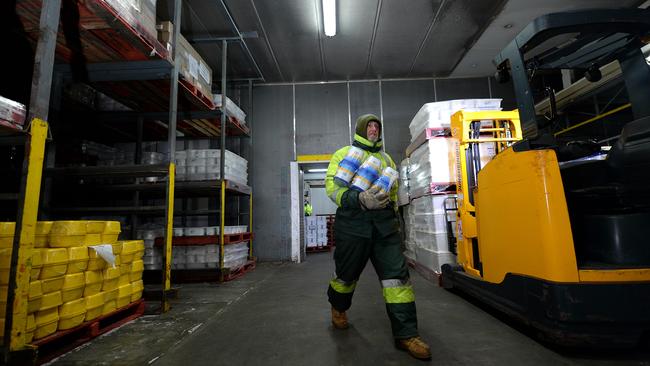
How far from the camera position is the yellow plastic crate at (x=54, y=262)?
7.97 feet

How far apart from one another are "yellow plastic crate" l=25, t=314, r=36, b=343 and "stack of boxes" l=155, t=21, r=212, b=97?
3.42 m

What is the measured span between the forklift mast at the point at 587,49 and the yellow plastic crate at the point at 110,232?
4060 millimetres

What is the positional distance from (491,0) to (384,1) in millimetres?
2091

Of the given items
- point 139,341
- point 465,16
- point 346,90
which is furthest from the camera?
point 346,90

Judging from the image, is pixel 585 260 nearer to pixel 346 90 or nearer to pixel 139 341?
pixel 139 341

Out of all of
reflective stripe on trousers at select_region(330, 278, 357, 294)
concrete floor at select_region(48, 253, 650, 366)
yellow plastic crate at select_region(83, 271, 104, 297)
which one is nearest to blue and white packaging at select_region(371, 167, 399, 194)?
reflective stripe on trousers at select_region(330, 278, 357, 294)

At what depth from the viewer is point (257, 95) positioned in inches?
352

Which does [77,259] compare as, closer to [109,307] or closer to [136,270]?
[109,307]

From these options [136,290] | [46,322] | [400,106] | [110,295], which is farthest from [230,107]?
[46,322]

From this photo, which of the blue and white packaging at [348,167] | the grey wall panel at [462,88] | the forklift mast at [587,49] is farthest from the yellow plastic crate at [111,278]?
the grey wall panel at [462,88]

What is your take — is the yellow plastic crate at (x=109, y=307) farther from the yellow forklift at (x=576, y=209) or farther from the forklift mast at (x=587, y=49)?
the forklift mast at (x=587, y=49)

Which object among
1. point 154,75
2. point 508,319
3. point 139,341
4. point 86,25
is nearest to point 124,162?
point 154,75

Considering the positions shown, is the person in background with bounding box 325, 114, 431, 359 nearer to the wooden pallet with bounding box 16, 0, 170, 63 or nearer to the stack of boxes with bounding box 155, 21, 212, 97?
the wooden pallet with bounding box 16, 0, 170, 63

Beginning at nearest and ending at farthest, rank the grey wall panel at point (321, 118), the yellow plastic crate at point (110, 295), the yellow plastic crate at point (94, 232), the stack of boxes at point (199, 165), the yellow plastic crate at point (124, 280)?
the yellow plastic crate at point (94, 232) < the yellow plastic crate at point (110, 295) < the yellow plastic crate at point (124, 280) < the stack of boxes at point (199, 165) < the grey wall panel at point (321, 118)
